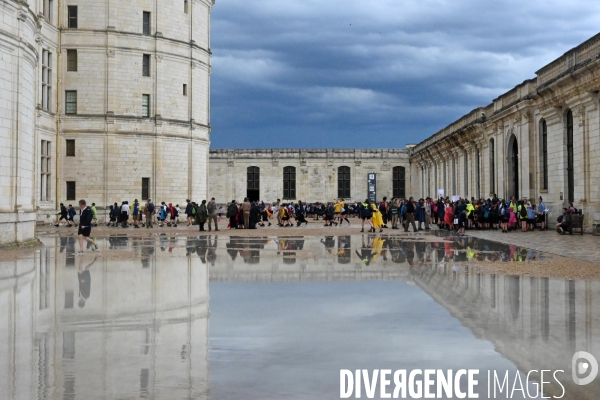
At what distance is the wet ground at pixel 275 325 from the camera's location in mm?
5301

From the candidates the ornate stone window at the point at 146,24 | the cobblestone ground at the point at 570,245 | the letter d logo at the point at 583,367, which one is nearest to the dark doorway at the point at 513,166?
the cobblestone ground at the point at 570,245

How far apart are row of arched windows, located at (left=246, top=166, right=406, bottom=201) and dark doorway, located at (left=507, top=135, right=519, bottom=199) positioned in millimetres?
31668

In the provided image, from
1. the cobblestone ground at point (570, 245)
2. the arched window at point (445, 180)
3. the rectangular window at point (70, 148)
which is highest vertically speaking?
the rectangular window at point (70, 148)

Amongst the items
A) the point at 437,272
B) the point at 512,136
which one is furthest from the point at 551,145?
the point at 437,272

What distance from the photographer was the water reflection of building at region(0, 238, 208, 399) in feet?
16.9

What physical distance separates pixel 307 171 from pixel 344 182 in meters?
3.72

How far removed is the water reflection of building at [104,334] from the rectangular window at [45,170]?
76.1ft

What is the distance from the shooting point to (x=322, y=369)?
18.4 ft

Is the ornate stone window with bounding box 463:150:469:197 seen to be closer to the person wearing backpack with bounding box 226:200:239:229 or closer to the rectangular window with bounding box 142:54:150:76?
the person wearing backpack with bounding box 226:200:239:229

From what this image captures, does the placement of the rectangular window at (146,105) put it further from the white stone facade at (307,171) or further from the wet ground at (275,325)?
the white stone facade at (307,171)

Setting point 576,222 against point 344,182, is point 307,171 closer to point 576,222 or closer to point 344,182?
point 344,182

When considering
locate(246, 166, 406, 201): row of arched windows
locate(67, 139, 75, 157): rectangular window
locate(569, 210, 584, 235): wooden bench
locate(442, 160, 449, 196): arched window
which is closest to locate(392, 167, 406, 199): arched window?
locate(246, 166, 406, 201): row of arched windows

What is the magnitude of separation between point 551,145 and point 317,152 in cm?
3810

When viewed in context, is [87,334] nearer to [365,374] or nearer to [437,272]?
[365,374]
